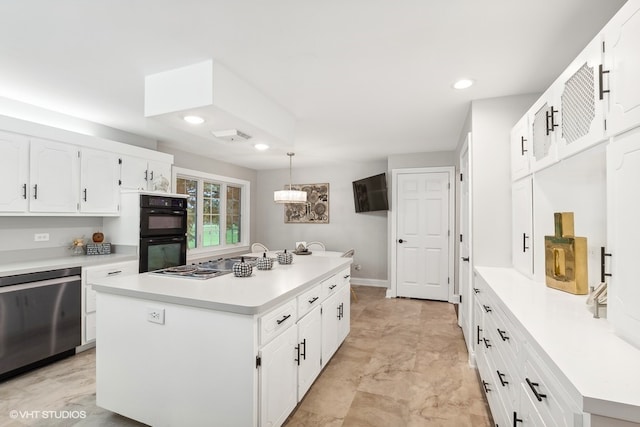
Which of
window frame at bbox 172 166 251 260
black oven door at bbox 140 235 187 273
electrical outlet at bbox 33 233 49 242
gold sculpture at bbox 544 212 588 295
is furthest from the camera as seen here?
window frame at bbox 172 166 251 260

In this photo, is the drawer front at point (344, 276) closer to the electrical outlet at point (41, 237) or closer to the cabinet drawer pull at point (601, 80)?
the cabinet drawer pull at point (601, 80)

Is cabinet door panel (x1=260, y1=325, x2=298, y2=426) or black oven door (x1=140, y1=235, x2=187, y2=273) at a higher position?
black oven door (x1=140, y1=235, x2=187, y2=273)

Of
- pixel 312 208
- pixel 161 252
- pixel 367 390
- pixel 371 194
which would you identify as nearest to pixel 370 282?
pixel 371 194

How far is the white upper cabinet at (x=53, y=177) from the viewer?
2.85 metres

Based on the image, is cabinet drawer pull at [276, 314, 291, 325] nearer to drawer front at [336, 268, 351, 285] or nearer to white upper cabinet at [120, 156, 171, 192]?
drawer front at [336, 268, 351, 285]

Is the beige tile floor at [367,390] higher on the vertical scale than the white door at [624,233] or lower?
lower

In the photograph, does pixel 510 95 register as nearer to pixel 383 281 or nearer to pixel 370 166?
pixel 370 166

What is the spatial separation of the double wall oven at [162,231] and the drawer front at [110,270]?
0.10m

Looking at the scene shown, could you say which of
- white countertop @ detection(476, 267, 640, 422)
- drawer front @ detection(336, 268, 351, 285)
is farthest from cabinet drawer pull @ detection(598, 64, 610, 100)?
drawer front @ detection(336, 268, 351, 285)

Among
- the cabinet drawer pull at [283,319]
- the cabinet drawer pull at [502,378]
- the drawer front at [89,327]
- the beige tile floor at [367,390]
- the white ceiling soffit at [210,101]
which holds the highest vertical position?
the white ceiling soffit at [210,101]

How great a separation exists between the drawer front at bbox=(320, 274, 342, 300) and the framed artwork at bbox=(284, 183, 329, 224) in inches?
133

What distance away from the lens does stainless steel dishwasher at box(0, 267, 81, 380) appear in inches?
95.5

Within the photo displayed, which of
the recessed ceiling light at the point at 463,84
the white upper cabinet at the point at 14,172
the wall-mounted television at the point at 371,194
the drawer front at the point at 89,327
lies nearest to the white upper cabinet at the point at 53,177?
the white upper cabinet at the point at 14,172

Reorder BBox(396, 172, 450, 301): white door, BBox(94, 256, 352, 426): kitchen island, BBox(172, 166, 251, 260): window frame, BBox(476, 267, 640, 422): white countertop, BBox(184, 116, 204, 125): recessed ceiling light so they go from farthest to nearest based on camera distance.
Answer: BBox(172, 166, 251, 260): window frame < BBox(396, 172, 450, 301): white door < BBox(184, 116, 204, 125): recessed ceiling light < BBox(94, 256, 352, 426): kitchen island < BBox(476, 267, 640, 422): white countertop
